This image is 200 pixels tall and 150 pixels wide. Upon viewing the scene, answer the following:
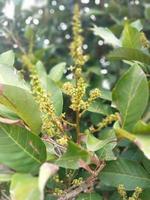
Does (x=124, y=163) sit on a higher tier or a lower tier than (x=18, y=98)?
lower

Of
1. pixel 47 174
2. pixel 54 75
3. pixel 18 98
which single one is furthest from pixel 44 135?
pixel 54 75

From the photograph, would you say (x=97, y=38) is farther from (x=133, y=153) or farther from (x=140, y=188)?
(x=140, y=188)

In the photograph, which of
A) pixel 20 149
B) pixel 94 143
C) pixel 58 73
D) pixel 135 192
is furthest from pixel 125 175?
pixel 58 73

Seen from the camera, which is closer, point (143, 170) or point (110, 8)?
point (143, 170)

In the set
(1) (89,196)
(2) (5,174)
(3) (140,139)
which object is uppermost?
(3) (140,139)

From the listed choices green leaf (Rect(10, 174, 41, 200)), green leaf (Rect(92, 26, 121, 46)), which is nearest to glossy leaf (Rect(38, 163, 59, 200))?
green leaf (Rect(10, 174, 41, 200))

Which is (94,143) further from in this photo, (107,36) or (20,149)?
(107,36)
